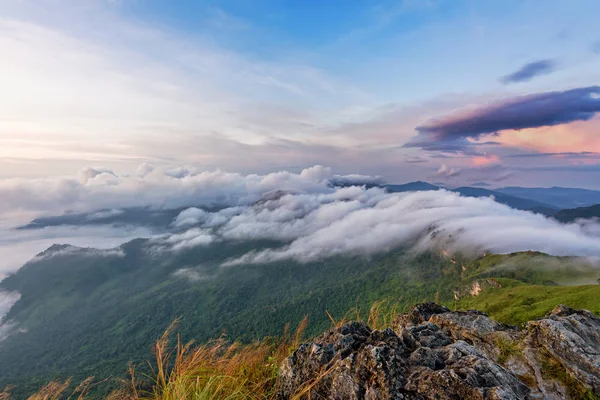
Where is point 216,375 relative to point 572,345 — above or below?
below

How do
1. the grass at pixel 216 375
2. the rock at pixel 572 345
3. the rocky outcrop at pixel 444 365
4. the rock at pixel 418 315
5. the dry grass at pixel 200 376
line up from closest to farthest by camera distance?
the rocky outcrop at pixel 444 365, the grass at pixel 216 375, the rock at pixel 572 345, the dry grass at pixel 200 376, the rock at pixel 418 315

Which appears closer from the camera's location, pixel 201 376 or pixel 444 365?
pixel 444 365

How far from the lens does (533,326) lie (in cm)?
618

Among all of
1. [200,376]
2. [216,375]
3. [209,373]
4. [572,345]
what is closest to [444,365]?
[572,345]

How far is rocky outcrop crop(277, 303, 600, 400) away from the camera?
13.8 feet

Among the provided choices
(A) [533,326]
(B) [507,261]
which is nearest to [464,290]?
(B) [507,261]

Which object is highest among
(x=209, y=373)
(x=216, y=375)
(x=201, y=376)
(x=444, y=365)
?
(x=444, y=365)

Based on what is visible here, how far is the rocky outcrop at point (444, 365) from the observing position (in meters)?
4.20

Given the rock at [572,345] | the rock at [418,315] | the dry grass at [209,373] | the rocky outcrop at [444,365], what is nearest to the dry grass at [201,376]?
the dry grass at [209,373]

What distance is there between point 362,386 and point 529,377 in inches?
116

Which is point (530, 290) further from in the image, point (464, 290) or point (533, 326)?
point (533, 326)

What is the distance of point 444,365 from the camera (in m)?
4.77

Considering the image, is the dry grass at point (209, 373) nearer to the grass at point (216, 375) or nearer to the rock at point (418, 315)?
the grass at point (216, 375)

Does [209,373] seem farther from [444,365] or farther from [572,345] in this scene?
[572,345]
